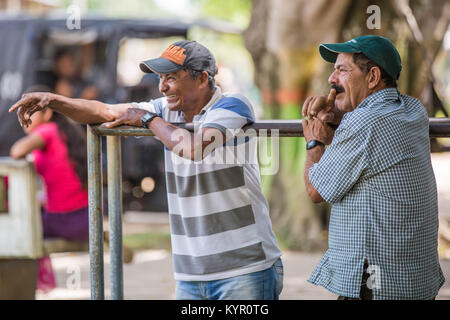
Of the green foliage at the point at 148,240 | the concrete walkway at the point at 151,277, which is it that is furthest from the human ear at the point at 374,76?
the green foliage at the point at 148,240

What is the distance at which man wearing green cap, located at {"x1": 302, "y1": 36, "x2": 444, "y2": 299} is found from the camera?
2.10 meters

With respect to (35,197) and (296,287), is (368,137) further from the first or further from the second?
(296,287)

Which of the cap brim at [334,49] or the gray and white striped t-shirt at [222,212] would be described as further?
the gray and white striped t-shirt at [222,212]

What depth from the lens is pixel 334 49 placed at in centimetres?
226

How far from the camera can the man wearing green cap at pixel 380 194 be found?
6.88ft

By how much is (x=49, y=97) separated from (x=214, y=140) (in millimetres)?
675

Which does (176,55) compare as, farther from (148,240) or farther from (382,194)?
(148,240)

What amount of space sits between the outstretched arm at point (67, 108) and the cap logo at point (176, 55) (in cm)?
32

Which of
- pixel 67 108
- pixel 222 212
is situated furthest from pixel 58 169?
pixel 222 212

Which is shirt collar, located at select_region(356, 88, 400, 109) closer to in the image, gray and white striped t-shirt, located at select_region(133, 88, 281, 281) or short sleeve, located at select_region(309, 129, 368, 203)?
short sleeve, located at select_region(309, 129, 368, 203)

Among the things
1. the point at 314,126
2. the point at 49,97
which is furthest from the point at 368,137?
the point at 49,97

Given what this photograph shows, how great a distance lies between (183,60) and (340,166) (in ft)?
2.56

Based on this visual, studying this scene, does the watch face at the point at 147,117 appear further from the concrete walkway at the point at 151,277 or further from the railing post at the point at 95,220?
the concrete walkway at the point at 151,277

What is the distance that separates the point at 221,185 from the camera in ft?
8.21
